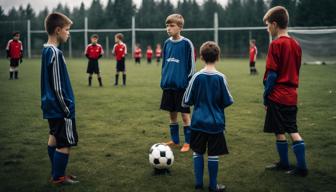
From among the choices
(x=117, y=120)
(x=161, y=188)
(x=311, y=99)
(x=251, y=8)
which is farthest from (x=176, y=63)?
(x=251, y=8)

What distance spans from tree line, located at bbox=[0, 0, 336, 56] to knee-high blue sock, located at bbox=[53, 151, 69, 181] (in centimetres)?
4306

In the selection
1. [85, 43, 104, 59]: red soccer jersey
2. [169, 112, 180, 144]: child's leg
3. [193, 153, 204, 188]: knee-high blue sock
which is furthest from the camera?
[85, 43, 104, 59]: red soccer jersey

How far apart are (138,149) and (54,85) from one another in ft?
7.48

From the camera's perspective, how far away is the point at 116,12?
2613 inches

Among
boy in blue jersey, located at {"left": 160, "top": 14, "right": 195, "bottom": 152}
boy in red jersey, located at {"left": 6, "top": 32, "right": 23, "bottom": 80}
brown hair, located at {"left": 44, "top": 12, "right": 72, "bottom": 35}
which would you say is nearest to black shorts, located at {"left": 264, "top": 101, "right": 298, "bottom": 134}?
boy in blue jersey, located at {"left": 160, "top": 14, "right": 195, "bottom": 152}

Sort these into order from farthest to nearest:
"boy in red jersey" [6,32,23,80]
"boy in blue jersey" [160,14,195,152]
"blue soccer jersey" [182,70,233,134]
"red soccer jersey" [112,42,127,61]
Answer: "boy in red jersey" [6,32,23,80] → "red soccer jersey" [112,42,127,61] → "boy in blue jersey" [160,14,195,152] → "blue soccer jersey" [182,70,233,134]

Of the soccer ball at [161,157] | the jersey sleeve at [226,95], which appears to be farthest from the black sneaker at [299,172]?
the soccer ball at [161,157]

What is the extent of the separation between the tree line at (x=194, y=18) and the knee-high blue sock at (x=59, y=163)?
43.1 m

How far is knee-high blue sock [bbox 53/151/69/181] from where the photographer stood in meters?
4.40

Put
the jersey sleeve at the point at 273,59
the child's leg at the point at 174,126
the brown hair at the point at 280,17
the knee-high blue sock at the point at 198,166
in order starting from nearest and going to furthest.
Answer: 1. the knee-high blue sock at the point at 198,166
2. the jersey sleeve at the point at 273,59
3. the brown hair at the point at 280,17
4. the child's leg at the point at 174,126

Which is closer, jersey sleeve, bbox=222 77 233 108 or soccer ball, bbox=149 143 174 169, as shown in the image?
jersey sleeve, bbox=222 77 233 108

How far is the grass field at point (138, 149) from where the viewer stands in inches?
182

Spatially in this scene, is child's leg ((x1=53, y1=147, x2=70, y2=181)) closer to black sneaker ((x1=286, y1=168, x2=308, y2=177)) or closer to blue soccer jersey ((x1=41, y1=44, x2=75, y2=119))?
blue soccer jersey ((x1=41, y1=44, x2=75, y2=119))

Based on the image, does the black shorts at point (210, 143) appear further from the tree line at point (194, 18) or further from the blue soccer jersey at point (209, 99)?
the tree line at point (194, 18)
